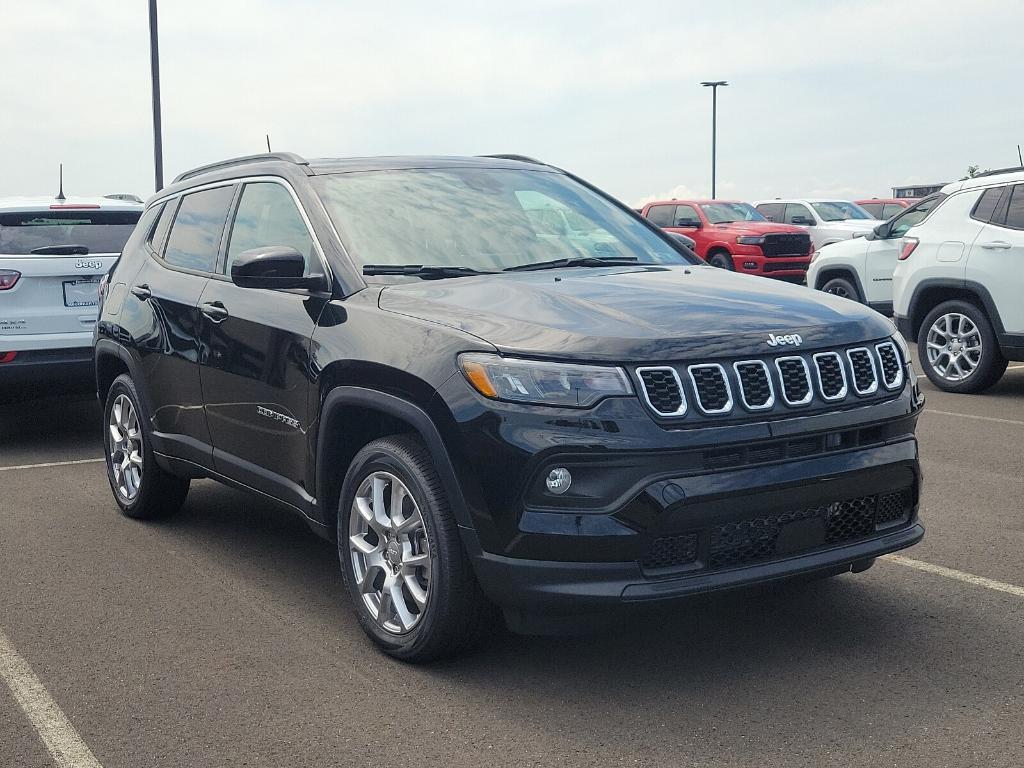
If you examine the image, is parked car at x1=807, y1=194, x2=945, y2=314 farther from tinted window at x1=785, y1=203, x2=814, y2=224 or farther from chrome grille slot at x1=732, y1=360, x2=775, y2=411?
tinted window at x1=785, y1=203, x2=814, y2=224

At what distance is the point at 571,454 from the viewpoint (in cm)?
366

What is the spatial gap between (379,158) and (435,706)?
250cm

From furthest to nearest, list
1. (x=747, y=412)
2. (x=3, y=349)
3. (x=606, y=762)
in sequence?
(x=3, y=349)
(x=747, y=412)
(x=606, y=762)

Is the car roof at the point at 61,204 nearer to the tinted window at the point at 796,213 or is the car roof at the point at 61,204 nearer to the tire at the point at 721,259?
the tire at the point at 721,259

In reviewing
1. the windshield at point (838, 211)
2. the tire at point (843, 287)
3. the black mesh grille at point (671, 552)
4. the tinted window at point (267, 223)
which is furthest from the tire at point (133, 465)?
the windshield at point (838, 211)

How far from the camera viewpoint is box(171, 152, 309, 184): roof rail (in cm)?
530

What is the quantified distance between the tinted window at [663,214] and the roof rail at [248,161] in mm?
19099

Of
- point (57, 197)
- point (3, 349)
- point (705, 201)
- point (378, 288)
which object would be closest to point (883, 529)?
point (378, 288)

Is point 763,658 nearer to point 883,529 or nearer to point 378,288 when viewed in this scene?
point 883,529

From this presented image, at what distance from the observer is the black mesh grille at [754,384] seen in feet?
12.5

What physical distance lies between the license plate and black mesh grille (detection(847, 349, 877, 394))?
5.90 m

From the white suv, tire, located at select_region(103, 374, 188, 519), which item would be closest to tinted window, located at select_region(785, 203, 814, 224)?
the white suv

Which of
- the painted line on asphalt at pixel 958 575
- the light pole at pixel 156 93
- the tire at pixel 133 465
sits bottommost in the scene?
the painted line on asphalt at pixel 958 575

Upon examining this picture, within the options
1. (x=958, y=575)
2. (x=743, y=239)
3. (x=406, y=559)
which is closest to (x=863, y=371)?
(x=958, y=575)
